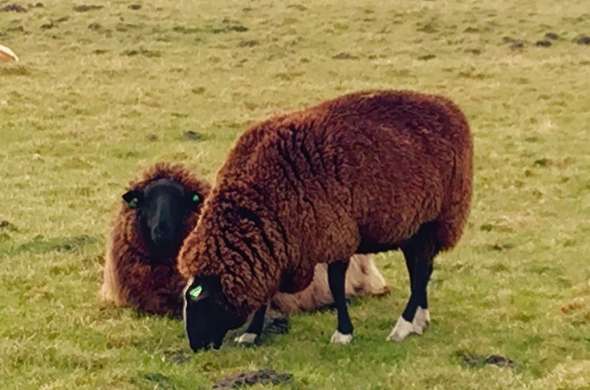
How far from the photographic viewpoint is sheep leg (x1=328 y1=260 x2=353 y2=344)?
9734mm

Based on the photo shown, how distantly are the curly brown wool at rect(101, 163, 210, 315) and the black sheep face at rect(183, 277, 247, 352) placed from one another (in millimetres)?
1317

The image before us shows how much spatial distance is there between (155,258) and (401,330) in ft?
8.74

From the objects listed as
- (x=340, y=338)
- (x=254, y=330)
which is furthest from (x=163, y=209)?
(x=340, y=338)

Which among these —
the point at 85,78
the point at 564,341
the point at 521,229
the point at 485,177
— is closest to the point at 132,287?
the point at 564,341

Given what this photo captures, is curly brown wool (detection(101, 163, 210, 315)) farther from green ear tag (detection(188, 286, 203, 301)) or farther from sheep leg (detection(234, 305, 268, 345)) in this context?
green ear tag (detection(188, 286, 203, 301))

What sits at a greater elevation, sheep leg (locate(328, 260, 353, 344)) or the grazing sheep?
the grazing sheep

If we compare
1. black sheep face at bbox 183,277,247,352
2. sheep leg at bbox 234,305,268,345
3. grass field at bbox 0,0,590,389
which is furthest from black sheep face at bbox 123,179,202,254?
black sheep face at bbox 183,277,247,352

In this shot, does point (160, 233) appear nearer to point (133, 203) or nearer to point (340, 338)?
point (133, 203)

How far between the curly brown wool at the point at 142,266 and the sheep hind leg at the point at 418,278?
220 centimetres

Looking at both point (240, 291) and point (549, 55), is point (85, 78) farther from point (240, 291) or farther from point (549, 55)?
point (240, 291)

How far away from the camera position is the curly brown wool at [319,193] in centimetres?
926

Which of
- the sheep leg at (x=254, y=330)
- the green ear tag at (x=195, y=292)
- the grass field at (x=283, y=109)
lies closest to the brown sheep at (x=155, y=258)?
the grass field at (x=283, y=109)

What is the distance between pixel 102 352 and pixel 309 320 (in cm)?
223

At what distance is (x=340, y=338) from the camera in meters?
9.76
